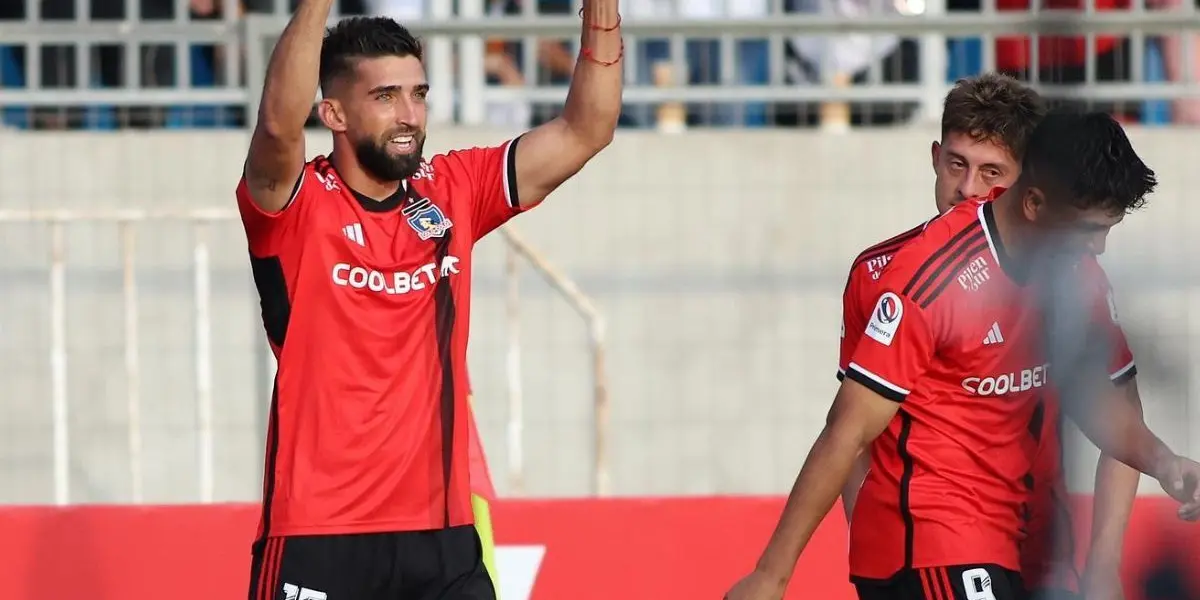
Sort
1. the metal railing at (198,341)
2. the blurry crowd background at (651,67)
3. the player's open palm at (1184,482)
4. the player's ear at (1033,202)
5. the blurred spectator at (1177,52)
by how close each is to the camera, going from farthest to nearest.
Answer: the blurry crowd background at (651,67), the blurred spectator at (1177,52), the metal railing at (198,341), the player's open palm at (1184,482), the player's ear at (1033,202)

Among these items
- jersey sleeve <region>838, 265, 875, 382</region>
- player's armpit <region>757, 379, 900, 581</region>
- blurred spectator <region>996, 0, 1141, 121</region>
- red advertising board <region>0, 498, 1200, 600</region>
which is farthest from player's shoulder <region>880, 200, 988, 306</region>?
red advertising board <region>0, 498, 1200, 600</region>

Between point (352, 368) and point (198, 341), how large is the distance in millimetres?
3456

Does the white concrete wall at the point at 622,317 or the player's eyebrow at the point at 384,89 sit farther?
the white concrete wall at the point at 622,317

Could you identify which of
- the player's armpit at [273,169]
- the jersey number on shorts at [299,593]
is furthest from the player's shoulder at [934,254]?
the jersey number on shorts at [299,593]

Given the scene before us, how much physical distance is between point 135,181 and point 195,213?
3.82ft

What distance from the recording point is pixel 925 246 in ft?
13.7

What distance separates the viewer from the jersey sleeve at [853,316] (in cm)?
426

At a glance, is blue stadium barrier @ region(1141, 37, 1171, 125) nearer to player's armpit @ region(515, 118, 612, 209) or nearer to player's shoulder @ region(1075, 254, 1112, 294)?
player's armpit @ region(515, 118, 612, 209)

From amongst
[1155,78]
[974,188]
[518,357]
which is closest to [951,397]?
[974,188]

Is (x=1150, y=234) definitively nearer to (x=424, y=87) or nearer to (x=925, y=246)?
(x=925, y=246)

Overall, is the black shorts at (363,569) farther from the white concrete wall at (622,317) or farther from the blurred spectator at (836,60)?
the blurred spectator at (836,60)

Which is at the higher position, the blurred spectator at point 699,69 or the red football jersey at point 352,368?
the blurred spectator at point 699,69

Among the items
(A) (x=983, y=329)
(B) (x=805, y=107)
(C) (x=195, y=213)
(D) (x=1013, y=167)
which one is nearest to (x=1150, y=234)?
(A) (x=983, y=329)

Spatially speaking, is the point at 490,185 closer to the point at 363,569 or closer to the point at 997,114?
the point at 363,569
